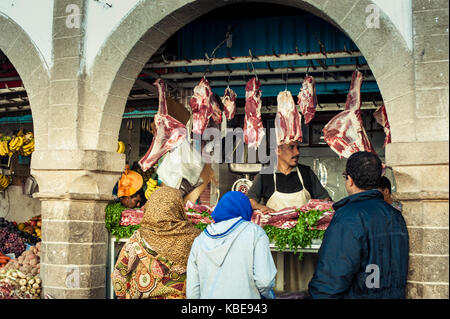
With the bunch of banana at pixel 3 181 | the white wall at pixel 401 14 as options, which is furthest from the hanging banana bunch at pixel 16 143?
the white wall at pixel 401 14

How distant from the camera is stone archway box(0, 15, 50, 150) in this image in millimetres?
→ 6039

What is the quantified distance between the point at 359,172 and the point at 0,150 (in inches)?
306

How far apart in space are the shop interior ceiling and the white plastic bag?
103 cm

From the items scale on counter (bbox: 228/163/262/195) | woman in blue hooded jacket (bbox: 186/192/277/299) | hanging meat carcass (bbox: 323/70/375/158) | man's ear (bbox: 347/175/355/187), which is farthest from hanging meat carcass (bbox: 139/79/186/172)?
man's ear (bbox: 347/175/355/187)

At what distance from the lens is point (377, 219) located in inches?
133

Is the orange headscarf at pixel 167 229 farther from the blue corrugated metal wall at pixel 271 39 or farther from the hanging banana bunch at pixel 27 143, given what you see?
the hanging banana bunch at pixel 27 143

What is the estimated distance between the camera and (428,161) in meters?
4.29

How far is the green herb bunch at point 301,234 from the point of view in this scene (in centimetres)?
519

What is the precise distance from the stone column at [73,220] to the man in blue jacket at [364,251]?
314 centimetres

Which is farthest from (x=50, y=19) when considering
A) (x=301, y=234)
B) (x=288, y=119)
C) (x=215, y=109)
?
(x=301, y=234)

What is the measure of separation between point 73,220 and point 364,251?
3492 millimetres

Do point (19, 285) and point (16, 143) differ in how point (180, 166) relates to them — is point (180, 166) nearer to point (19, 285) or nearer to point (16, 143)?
point (19, 285)

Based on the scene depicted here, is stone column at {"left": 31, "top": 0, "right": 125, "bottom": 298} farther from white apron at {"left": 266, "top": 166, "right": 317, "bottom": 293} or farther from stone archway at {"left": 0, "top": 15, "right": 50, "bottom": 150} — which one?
white apron at {"left": 266, "top": 166, "right": 317, "bottom": 293}
